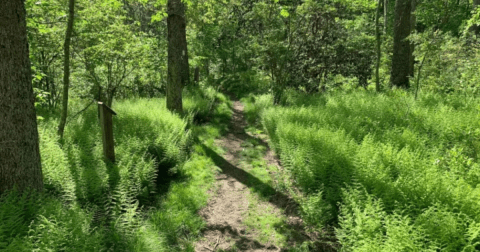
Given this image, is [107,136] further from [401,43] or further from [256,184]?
[401,43]

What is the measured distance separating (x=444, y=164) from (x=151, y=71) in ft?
38.4

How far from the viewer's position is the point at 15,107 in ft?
12.3

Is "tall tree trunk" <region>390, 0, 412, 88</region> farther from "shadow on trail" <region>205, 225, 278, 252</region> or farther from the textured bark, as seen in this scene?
"shadow on trail" <region>205, 225, 278, 252</region>

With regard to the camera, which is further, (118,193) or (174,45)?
(174,45)

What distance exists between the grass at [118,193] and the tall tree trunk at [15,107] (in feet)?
1.02

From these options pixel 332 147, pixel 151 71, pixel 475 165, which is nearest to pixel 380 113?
pixel 332 147

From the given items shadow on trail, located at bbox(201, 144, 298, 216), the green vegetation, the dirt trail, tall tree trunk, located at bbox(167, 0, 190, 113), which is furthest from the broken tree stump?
tall tree trunk, located at bbox(167, 0, 190, 113)

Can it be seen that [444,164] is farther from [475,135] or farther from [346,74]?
[346,74]

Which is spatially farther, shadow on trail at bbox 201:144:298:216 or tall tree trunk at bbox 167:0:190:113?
tall tree trunk at bbox 167:0:190:113

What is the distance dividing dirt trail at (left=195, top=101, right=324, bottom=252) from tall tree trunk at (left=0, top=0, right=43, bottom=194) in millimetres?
2812

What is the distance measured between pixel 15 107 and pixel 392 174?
5.90 m

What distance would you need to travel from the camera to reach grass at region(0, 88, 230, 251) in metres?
3.33

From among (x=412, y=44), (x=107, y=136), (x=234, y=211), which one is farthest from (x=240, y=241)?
(x=412, y=44)

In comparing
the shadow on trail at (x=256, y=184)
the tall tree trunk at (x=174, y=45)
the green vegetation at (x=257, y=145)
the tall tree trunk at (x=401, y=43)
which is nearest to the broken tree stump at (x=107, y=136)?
the green vegetation at (x=257, y=145)
